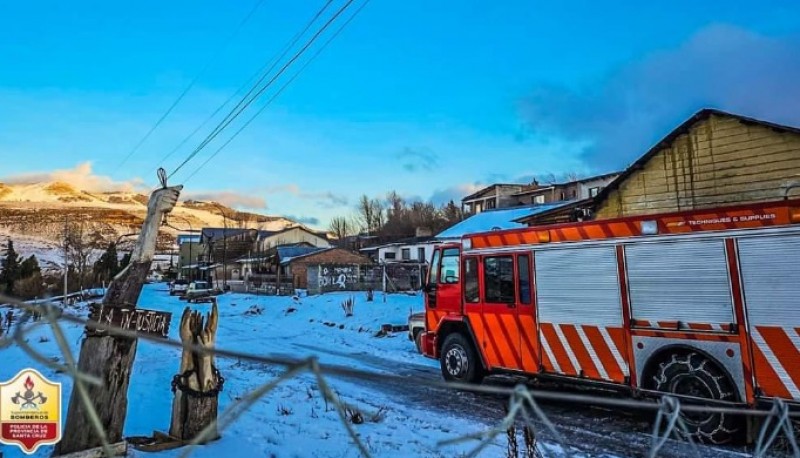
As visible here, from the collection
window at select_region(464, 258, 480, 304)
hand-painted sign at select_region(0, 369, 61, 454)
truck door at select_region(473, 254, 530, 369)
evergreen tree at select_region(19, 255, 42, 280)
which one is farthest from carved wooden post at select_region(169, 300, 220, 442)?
evergreen tree at select_region(19, 255, 42, 280)

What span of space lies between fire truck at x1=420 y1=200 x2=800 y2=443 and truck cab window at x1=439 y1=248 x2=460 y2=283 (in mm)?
513

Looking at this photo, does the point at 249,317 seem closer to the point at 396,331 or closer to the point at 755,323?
the point at 396,331

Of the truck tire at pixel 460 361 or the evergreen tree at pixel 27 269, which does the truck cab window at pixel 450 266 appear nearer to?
the truck tire at pixel 460 361

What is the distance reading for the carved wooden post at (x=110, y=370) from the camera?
485 centimetres

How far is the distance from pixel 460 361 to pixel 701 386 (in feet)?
14.6

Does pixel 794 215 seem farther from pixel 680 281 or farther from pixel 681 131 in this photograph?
pixel 681 131

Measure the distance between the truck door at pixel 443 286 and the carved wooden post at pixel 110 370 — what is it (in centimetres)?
629

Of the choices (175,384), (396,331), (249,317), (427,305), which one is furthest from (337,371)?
(249,317)

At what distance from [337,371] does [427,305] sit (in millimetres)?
9824

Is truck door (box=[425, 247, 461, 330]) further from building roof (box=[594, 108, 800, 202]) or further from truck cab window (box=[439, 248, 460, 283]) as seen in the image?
building roof (box=[594, 108, 800, 202])

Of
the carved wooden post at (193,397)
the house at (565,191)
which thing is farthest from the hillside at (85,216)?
the carved wooden post at (193,397)

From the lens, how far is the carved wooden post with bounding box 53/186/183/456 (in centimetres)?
485

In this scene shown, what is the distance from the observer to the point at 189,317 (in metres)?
6.39

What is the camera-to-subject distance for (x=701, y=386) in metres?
7.08
